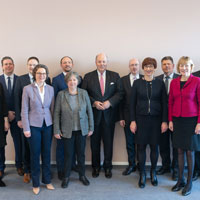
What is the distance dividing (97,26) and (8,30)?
1505mm

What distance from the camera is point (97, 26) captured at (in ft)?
11.1

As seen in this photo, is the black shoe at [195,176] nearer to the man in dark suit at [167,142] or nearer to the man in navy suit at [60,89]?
the man in dark suit at [167,142]

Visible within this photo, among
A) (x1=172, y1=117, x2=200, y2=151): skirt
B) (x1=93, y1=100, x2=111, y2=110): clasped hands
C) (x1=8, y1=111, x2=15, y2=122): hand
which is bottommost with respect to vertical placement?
(x1=172, y1=117, x2=200, y2=151): skirt

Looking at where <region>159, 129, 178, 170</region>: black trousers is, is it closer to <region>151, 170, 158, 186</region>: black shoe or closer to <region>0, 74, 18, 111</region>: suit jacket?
<region>151, 170, 158, 186</region>: black shoe

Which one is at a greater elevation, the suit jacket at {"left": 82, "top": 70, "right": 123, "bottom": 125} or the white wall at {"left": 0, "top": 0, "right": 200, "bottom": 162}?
the white wall at {"left": 0, "top": 0, "right": 200, "bottom": 162}

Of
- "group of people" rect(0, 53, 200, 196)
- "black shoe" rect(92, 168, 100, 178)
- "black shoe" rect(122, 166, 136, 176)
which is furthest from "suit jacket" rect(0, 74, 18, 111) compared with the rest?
"black shoe" rect(122, 166, 136, 176)

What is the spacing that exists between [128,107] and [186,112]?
2.87ft

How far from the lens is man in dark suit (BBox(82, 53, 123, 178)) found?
3.02 meters

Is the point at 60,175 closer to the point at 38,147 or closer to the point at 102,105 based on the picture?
the point at 38,147

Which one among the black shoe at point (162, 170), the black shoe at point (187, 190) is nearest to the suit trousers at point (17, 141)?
the black shoe at point (162, 170)

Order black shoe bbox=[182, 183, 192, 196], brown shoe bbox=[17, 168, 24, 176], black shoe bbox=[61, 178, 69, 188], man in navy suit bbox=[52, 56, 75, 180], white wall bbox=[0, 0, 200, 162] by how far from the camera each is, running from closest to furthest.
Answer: black shoe bbox=[182, 183, 192, 196]
black shoe bbox=[61, 178, 69, 188]
man in navy suit bbox=[52, 56, 75, 180]
brown shoe bbox=[17, 168, 24, 176]
white wall bbox=[0, 0, 200, 162]

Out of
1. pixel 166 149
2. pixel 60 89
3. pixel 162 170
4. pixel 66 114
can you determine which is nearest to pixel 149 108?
pixel 166 149

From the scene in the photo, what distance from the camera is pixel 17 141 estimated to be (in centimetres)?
320

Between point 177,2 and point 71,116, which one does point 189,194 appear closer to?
point 71,116
